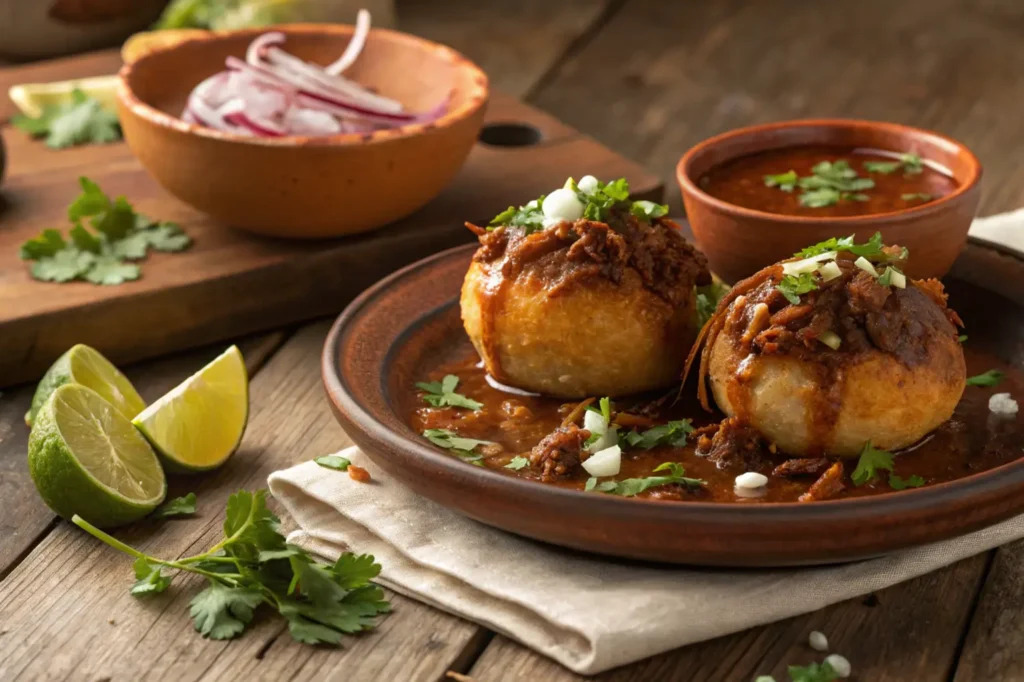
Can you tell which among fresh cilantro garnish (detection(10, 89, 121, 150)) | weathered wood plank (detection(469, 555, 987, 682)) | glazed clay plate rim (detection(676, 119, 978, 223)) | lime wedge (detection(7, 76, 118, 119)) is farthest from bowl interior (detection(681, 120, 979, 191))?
lime wedge (detection(7, 76, 118, 119))

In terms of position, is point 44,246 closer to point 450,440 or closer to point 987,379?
point 450,440

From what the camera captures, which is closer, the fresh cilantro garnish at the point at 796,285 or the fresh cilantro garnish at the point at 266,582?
the fresh cilantro garnish at the point at 266,582

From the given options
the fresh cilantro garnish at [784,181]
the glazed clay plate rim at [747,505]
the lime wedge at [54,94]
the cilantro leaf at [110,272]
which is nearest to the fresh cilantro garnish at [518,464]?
the glazed clay plate rim at [747,505]

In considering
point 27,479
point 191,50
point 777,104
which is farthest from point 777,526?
point 777,104

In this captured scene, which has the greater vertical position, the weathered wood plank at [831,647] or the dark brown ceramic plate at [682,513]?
the dark brown ceramic plate at [682,513]

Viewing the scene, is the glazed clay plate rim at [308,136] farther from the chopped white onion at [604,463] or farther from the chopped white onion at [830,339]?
the chopped white onion at [830,339]

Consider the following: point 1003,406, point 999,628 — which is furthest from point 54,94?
point 999,628

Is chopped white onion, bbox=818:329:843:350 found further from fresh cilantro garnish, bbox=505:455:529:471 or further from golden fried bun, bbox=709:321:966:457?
fresh cilantro garnish, bbox=505:455:529:471
